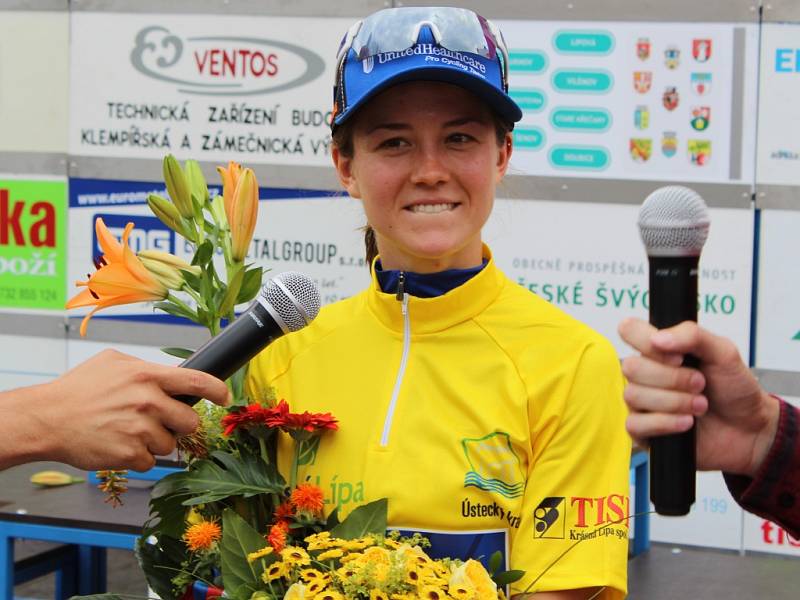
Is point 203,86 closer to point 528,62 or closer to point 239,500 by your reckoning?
point 528,62

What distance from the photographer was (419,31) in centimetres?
210

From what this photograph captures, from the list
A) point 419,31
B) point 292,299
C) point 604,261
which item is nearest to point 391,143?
point 419,31

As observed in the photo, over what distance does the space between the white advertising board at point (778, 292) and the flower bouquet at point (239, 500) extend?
3.40 metres

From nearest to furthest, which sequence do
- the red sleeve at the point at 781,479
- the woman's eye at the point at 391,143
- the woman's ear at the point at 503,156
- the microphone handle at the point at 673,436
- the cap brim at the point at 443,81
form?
the microphone handle at the point at 673,436 → the red sleeve at the point at 781,479 → the cap brim at the point at 443,81 → the woman's eye at the point at 391,143 → the woman's ear at the point at 503,156

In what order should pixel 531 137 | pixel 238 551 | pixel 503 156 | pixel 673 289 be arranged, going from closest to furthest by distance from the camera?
pixel 673 289 < pixel 238 551 < pixel 503 156 < pixel 531 137

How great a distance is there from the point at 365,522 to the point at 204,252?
1.81 feet

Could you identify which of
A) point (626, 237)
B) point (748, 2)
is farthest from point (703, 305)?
point (748, 2)

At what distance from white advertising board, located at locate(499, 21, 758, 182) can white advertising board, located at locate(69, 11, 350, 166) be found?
3.12 feet

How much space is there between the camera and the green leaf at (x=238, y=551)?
6.03 feet

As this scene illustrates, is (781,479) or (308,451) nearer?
(781,479)

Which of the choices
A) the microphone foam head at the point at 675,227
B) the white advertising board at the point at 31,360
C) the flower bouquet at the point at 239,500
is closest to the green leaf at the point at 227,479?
the flower bouquet at the point at 239,500

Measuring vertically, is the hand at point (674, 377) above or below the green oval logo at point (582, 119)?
below

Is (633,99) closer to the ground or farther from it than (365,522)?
farther from it

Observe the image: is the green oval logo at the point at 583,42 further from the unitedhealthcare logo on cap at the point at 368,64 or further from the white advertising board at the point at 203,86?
the unitedhealthcare logo on cap at the point at 368,64
